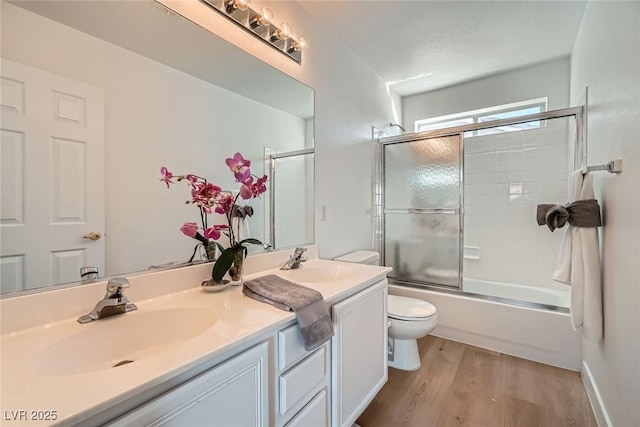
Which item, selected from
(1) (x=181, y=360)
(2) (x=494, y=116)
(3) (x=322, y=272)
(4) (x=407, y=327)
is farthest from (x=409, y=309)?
(2) (x=494, y=116)

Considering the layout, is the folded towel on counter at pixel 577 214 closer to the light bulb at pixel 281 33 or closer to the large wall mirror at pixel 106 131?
the large wall mirror at pixel 106 131

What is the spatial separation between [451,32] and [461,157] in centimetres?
100

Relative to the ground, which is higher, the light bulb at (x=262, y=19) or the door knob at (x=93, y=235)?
the light bulb at (x=262, y=19)

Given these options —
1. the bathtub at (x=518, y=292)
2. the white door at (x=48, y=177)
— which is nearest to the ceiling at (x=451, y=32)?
the white door at (x=48, y=177)

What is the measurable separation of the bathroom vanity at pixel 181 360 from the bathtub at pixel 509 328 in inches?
52.4

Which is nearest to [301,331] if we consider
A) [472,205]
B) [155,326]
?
[155,326]

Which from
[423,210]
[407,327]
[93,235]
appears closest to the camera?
[93,235]

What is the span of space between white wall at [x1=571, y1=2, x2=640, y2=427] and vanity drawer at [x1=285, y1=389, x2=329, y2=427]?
3.66 feet

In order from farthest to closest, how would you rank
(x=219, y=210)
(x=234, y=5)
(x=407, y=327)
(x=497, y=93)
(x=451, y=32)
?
(x=497, y=93), (x=451, y=32), (x=407, y=327), (x=234, y=5), (x=219, y=210)

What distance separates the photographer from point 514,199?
2688 millimetres

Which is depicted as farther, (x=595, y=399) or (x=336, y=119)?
(x=336, y=119)

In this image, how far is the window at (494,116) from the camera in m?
2.59

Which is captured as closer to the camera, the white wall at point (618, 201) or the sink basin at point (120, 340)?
the sink basin at point (120, 340)

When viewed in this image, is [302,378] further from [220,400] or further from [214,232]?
[214,232]
